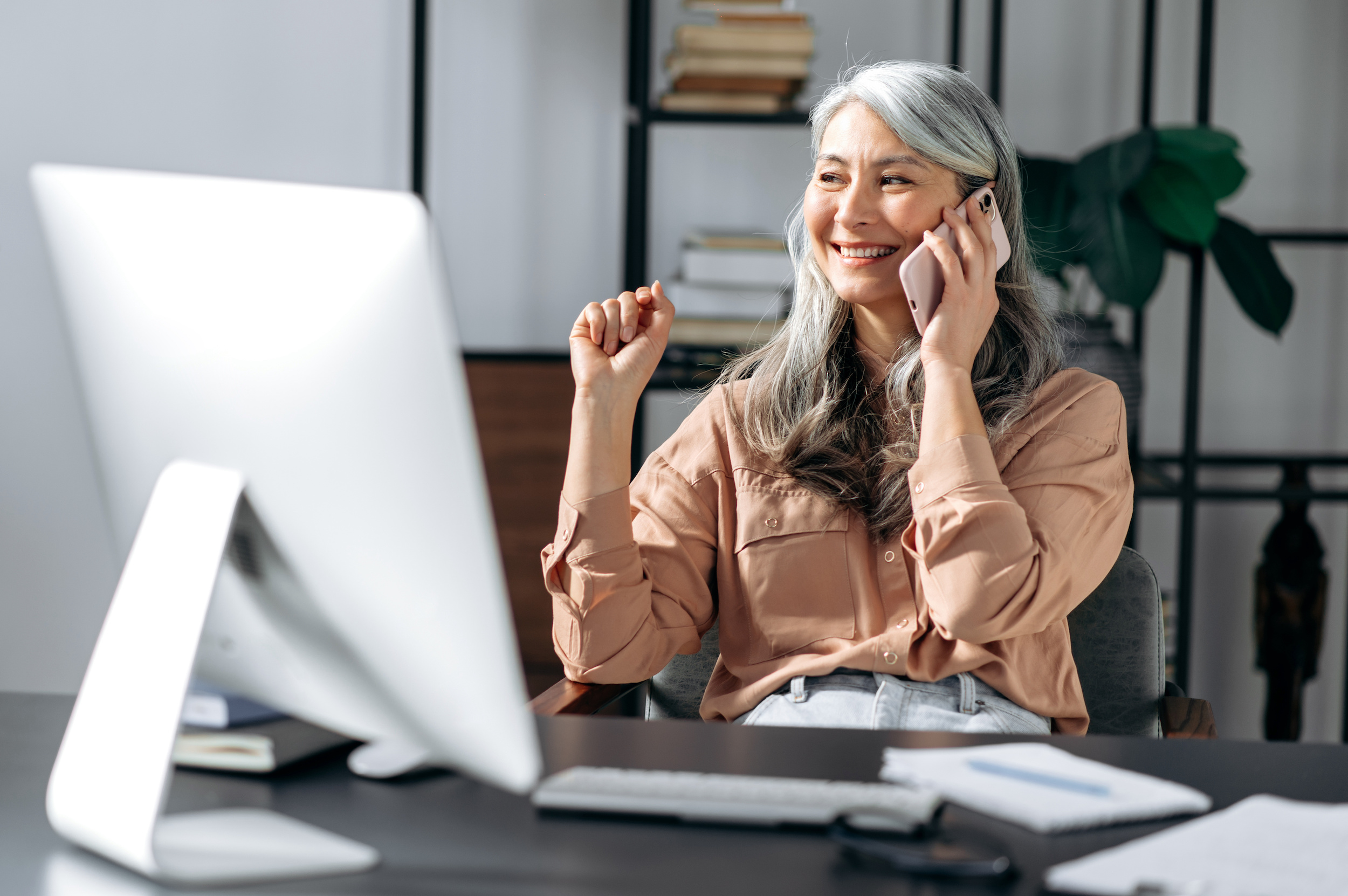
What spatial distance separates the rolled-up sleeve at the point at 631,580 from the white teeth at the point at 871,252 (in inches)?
14.0

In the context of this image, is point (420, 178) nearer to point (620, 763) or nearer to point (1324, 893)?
point (620, 763)

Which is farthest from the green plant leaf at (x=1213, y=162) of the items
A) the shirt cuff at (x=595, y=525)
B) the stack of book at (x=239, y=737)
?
the stack of book at (x=239, y=737)

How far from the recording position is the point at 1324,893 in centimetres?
73

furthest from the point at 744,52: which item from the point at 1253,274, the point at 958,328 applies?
the point at 958,328

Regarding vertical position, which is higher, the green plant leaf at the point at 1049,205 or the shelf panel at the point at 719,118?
the shelf panel at the point at 719,118

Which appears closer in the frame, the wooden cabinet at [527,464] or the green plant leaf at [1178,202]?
the green plant leaf at [1178,202]

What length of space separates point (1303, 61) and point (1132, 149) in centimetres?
76

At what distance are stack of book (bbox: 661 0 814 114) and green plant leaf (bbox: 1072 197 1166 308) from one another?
2.01 feet

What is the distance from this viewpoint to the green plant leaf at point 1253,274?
2.50 metres

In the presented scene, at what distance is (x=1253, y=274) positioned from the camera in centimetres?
252

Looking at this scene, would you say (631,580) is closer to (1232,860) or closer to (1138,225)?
(1232,860)

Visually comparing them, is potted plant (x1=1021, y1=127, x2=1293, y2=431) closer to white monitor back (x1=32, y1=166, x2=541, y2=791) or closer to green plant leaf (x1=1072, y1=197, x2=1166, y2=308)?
green plant leaf (x1=1072, y1=197, x2=1166, y2=308)

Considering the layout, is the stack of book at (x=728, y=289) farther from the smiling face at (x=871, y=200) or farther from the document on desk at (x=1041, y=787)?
the document on desk at (x=1041, y=787)

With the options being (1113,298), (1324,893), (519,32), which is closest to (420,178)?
(519,32)
